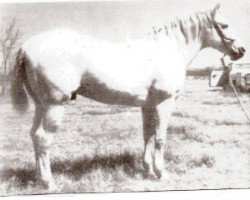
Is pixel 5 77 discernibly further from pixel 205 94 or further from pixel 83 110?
pixel 205 94

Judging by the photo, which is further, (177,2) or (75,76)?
(177,2)

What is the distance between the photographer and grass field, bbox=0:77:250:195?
8.37 ft

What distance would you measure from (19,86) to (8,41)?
0.84 feet

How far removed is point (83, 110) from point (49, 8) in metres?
0.54

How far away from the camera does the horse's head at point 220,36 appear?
2.62 metres

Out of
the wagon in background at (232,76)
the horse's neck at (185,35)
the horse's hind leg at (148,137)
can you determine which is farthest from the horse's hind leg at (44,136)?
the wagon in background at (232,76)

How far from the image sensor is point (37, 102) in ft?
8.13

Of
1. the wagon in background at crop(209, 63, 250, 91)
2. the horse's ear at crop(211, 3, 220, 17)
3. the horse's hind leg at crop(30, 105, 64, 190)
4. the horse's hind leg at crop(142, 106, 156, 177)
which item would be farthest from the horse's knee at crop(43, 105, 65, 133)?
the horse's ear at crop(211, 3, 220, 17)

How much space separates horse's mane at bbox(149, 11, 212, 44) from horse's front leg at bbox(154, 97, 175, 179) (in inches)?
13.1

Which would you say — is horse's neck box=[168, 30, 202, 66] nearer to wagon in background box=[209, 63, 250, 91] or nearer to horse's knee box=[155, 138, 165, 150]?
wagon in background box=[209, 63, 250, 91]

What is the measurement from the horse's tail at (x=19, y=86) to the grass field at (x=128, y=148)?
0.04m

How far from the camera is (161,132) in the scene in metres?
2.56

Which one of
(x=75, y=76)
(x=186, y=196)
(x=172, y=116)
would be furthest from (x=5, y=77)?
(x=186, y=196)

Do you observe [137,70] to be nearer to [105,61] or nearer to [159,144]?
[105,61]
